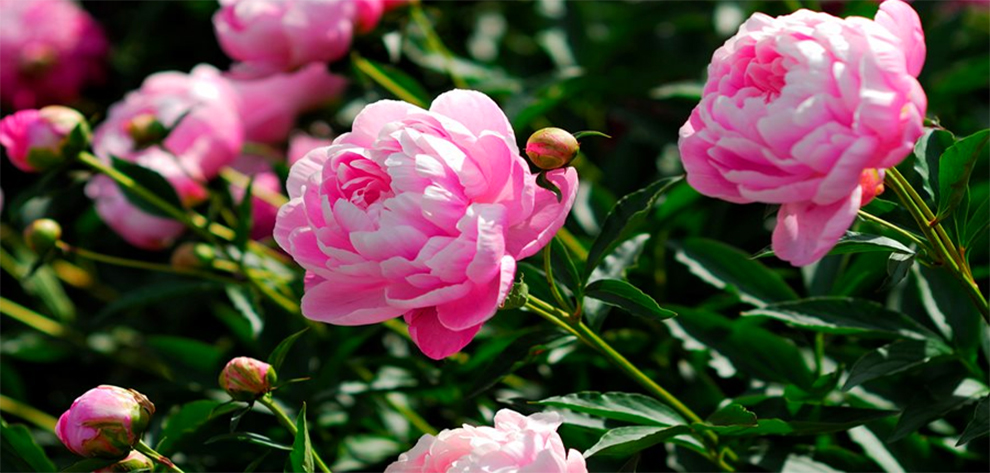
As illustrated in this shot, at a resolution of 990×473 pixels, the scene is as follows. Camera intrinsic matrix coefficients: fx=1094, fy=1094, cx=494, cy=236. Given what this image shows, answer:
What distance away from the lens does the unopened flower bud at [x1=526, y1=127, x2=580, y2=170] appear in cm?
55

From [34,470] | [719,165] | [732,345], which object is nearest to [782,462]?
[732,345]

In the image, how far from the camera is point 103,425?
56 cm

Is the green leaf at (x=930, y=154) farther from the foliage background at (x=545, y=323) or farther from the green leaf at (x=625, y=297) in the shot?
the green leaf at (x=625, y=297)

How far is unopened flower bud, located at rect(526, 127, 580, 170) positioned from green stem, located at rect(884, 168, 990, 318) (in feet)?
0.51

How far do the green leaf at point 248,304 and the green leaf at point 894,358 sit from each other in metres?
0.42

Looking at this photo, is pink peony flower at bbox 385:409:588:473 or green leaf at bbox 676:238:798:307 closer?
pink peony flower at bbox 385:409:588:473

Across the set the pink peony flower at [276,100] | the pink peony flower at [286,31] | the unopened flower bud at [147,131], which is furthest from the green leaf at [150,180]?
the pink peony flower at [276,100]

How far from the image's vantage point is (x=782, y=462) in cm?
67

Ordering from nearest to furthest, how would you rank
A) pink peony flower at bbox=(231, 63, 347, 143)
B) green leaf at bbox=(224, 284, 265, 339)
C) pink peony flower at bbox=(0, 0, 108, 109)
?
1. green leaf at bbox=(224, 284, 265, 339)
2. pink peony flower at bbox=(231, 63, 347, 143)
3. pink peony flower at bbox=(0, 0, 108, 109)

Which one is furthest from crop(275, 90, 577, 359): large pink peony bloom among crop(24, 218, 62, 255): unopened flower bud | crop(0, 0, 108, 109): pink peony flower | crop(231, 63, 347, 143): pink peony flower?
crop(0, 0, 108, 109): pink peony flower

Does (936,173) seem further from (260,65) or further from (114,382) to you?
(114,382)

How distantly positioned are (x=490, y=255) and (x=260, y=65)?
524 millimetres

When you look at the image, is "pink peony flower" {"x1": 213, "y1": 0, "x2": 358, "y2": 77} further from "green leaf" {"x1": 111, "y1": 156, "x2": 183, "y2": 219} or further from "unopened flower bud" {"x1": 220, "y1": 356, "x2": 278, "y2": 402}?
"unopened flower bud" {"x1": 220, "y1": 356, "x2": 278, "y2": 402}

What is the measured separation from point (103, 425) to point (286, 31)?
0.46 metres
